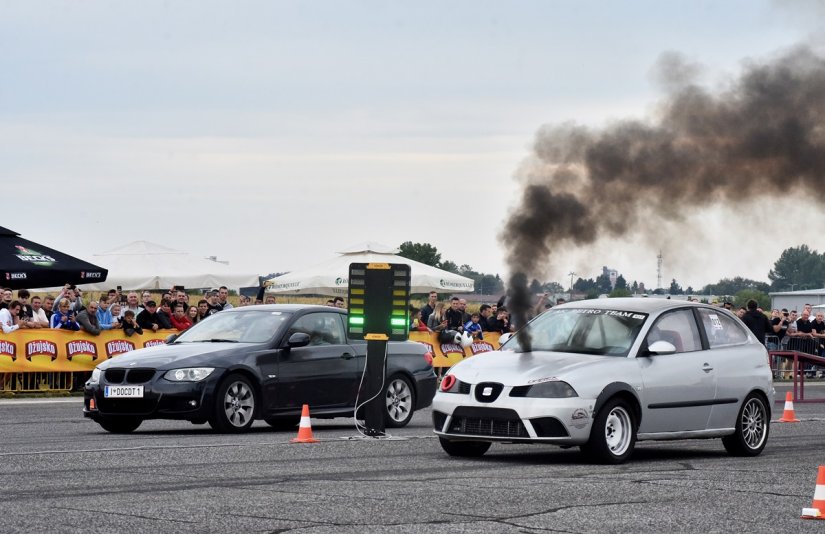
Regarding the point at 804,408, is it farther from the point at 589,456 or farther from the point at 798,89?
the point at 589,456

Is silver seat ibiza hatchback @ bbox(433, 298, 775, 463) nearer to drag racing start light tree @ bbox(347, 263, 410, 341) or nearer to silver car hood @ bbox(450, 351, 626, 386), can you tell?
silver car hood @ bbox(450, 351, 626, 386)

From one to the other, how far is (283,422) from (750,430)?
22.1ft

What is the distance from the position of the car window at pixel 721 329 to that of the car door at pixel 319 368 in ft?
16.9

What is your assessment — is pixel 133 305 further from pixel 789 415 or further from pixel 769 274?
pixel 769 274

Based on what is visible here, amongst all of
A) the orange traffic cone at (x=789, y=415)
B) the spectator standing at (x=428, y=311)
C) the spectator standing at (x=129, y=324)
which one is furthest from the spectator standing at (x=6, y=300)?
the orange traffic cone at (x=789, y=415)

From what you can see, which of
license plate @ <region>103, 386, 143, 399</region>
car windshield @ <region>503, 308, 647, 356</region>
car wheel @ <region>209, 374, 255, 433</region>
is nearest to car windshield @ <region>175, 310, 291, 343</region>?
car wheel @ <region>209, 374, 255, 433</region>

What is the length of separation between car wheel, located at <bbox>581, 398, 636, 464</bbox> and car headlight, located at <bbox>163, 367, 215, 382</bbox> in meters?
5.13

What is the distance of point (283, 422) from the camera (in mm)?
18406

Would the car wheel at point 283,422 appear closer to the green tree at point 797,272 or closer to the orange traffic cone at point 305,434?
the orange traffic cone at point 305,434

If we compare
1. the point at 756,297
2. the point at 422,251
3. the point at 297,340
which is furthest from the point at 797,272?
the point at 297,340

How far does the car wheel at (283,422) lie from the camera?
16.8 m

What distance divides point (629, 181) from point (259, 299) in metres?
12.3

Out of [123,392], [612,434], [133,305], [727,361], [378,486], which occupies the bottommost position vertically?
[378,486]

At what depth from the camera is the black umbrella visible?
2641cm
